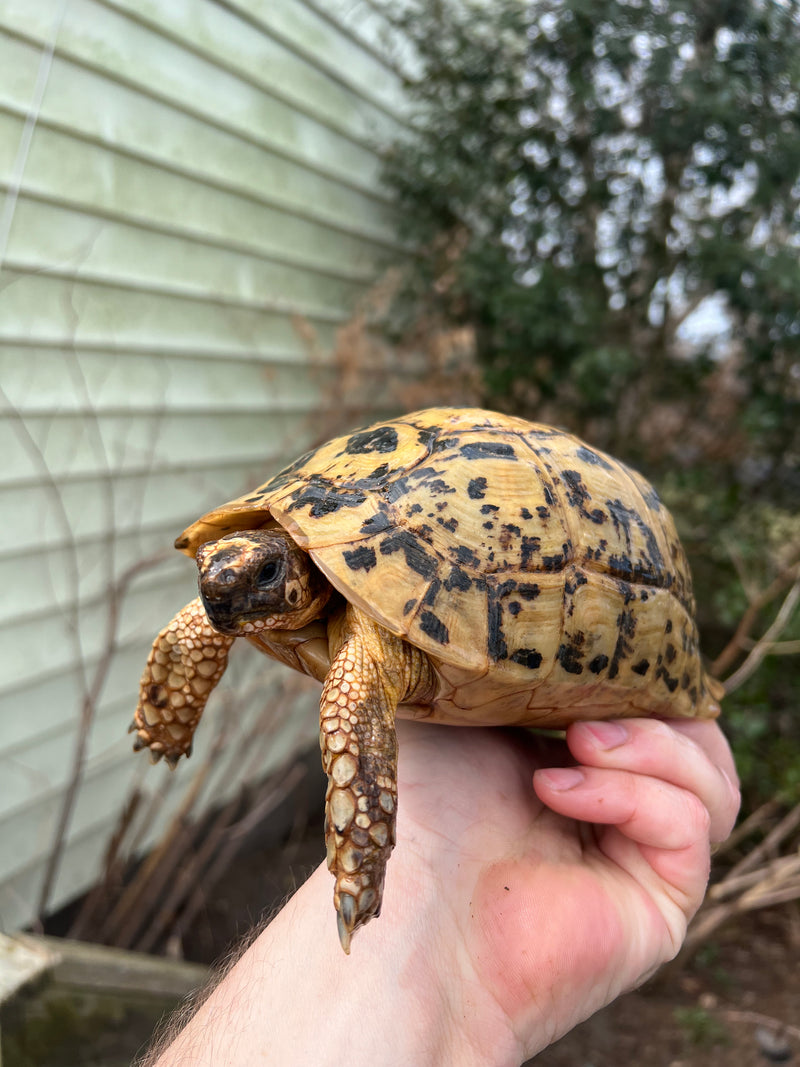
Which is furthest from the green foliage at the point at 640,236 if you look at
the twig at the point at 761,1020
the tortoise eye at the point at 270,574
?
the tortoise eye at the point at 270,574

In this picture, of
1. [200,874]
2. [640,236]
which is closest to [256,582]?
[200,874]

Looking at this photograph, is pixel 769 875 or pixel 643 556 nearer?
pixel 643 556

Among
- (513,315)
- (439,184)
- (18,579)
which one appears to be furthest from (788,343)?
(18,579)

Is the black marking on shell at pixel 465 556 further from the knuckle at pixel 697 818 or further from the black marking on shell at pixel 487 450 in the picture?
the knuckle at pixel 697 818

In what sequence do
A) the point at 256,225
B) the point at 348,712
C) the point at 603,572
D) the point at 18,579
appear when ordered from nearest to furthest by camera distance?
the point at 348,712 → the point at 603,572 → the point at 18,579 → the point at 256,225

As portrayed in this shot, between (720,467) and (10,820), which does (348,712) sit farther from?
(720,467)

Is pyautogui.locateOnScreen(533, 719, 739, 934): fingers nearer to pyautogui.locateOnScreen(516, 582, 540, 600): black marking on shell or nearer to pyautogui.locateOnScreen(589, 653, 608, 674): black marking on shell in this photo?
pyautogui.locateOnScreen(589, 653, 608, 674): black marking on shell

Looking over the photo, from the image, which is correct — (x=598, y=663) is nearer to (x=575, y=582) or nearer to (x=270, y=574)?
(x=575, y=582)
